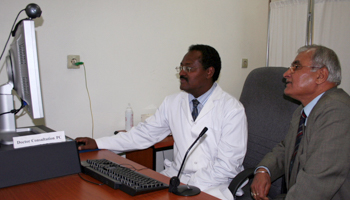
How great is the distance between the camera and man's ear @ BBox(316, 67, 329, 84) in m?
1.45

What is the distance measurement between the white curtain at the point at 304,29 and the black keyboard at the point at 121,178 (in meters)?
2.32

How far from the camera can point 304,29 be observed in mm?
2877

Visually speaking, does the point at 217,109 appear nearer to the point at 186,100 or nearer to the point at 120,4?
the point at 186,100

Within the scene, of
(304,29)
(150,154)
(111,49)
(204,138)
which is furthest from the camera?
(304,29)

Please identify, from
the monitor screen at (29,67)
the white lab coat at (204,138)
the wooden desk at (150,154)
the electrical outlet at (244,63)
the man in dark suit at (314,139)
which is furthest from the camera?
the electrical outlet at (244,63)

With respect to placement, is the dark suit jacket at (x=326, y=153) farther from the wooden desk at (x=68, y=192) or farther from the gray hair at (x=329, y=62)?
the wooden desk at (x=68, y=192)

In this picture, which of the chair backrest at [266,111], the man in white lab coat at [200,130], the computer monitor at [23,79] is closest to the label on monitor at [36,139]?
the computer monitor at [23,79]

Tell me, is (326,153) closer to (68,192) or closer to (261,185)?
(261,185)

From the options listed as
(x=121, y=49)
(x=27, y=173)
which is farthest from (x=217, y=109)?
(x=27, y=173)

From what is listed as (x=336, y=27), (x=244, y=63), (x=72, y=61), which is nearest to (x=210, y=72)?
(x=72, y=61)

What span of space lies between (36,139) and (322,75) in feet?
4.46

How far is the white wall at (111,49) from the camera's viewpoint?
6.34 feet

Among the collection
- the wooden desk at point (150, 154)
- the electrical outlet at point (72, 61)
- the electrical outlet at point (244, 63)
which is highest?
the electrical outlet at point (72, 61)

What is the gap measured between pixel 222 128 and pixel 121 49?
102 centimetres
